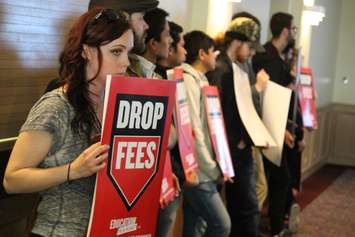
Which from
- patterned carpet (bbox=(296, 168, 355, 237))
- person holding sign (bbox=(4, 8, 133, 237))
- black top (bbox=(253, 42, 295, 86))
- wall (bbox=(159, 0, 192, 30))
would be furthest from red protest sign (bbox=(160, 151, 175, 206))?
patterned carpet (bbox=(296, 168, 355, 237))

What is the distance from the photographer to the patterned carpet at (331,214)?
168 inches

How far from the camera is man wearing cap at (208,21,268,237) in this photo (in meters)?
3.08

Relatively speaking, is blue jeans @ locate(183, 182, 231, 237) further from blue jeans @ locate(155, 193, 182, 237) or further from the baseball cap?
the baseball cap

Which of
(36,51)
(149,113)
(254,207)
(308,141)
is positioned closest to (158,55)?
(36,51)

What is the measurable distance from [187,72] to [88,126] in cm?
124

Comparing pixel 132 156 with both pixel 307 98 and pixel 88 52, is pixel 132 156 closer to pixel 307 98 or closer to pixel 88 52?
pixel 88 52

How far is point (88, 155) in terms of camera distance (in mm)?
1363

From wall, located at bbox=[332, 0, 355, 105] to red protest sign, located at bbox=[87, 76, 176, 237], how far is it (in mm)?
5862

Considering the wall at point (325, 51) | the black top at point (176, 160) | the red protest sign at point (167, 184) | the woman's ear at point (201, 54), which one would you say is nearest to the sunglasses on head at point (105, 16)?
the red protest sign at point (167, 184)

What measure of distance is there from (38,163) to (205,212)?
151 centimetres

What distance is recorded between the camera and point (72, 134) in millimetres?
1443

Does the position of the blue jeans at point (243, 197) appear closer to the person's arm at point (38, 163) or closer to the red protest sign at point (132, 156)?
the red protest sign at point (132, 156)

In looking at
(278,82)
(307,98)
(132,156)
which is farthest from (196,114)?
(307,98)

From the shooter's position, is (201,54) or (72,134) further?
(201,54)
